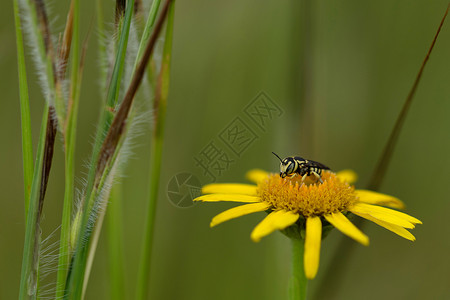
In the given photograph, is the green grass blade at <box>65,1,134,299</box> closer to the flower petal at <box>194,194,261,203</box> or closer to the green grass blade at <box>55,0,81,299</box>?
the green grass blade at <box>55,0,81,299</box>

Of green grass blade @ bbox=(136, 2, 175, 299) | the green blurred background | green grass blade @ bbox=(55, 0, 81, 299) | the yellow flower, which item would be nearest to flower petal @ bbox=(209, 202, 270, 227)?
the yellow flower

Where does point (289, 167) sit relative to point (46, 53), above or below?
below

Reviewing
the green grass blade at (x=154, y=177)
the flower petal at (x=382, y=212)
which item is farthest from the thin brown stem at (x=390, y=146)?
the green grass blade at (x=154, y=177)

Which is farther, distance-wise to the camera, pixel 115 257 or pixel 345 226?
pixel 115 257

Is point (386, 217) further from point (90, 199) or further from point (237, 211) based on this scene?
point (90, 199)

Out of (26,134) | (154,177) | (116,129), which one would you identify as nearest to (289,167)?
(154,177)

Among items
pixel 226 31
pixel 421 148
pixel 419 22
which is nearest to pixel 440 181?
pixel 421 148
